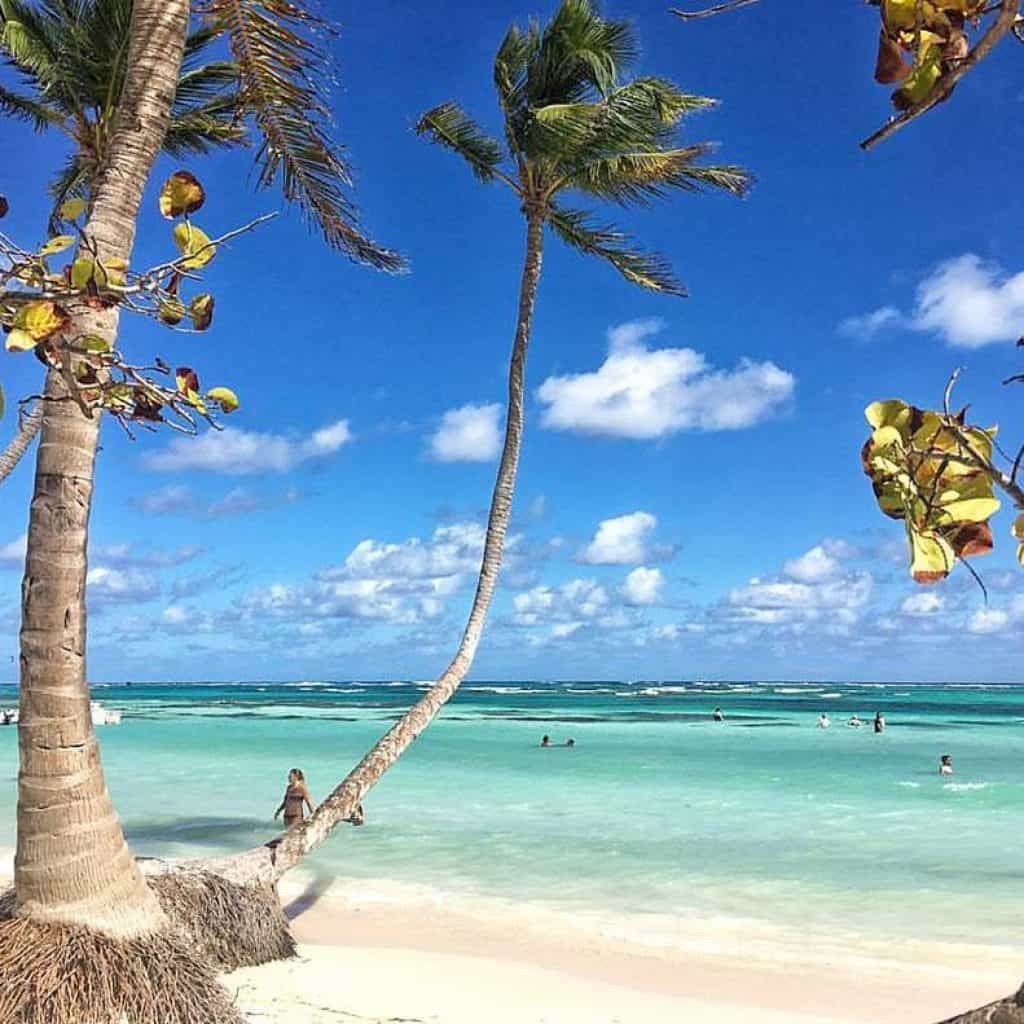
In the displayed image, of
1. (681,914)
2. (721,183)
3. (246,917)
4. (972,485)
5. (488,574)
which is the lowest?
(681,914)

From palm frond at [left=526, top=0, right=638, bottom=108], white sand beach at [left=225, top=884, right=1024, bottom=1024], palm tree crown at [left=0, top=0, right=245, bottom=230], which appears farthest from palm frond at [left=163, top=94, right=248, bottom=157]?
white sand beach at [left=225, top=884, right=1024, bottom=1024]

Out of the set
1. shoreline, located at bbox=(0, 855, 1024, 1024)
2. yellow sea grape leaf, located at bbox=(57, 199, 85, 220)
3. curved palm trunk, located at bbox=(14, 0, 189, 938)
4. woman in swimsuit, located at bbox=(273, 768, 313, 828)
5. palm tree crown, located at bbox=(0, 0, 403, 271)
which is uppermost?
palm tree crown, located at bbox=(0, 0, 403, 271)

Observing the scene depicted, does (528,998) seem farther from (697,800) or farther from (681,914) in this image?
(697,800)

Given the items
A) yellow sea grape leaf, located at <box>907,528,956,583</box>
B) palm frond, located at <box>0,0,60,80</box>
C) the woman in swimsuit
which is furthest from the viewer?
the woman in swimsuit

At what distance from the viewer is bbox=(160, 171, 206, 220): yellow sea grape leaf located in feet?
7.14

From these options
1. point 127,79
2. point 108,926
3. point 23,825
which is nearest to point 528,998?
point 108,926

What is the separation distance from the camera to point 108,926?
5.17 metres

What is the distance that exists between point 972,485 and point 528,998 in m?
7.60

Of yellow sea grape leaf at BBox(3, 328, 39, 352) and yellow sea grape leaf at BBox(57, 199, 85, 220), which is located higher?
yellow sea grape leaf at BBox(57, 199, 85, 220)

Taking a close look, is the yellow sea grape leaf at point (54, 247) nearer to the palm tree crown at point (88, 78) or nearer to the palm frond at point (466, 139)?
the palm tree crown at point (88, 78)

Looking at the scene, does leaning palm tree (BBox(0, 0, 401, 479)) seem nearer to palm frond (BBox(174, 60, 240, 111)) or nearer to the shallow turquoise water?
palm frond (BBox(174, 60, 240, 111))

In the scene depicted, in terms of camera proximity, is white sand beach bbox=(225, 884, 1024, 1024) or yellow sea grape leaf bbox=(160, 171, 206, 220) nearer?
yellow sea grape leaf bbox=(160, 171, 206, 220)

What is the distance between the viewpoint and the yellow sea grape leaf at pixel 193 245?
2.10m

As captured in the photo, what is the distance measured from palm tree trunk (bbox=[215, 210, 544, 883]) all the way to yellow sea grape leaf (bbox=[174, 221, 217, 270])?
6008 mm
